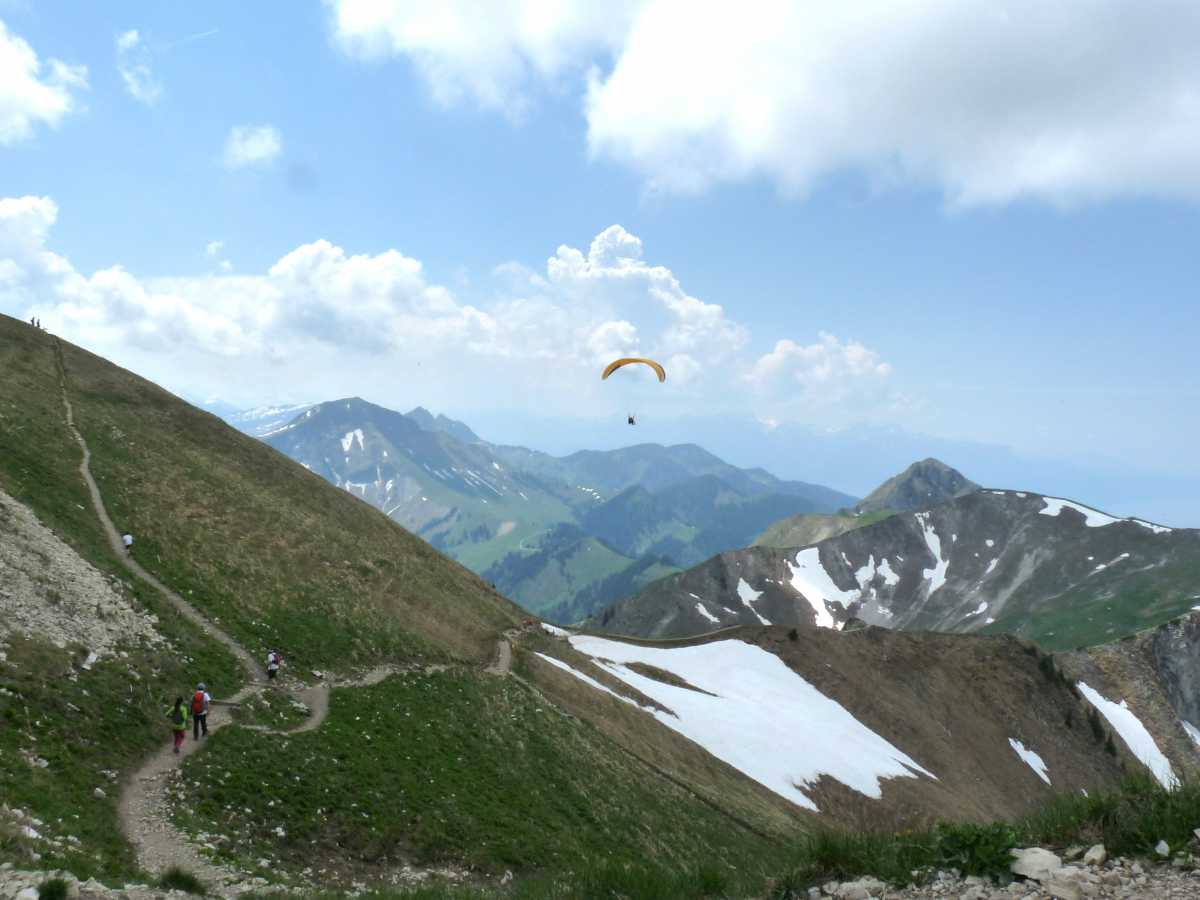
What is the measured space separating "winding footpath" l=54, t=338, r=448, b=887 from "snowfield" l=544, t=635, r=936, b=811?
25.4 metres

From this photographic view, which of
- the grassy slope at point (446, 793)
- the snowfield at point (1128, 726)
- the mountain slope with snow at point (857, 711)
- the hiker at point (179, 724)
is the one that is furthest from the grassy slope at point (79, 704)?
the snowfield at point (1128, 726)

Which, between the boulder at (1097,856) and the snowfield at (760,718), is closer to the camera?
the boulder at (1097,856)

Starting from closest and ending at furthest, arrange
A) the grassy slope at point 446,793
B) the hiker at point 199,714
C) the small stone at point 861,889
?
the small stone at point 861,889, the grassy slope at point 446,793, the hiker at point 199,714

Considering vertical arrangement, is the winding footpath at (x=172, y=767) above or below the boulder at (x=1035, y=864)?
below

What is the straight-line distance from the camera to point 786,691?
75.6 meters

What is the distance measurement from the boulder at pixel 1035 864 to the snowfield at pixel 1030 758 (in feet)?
308

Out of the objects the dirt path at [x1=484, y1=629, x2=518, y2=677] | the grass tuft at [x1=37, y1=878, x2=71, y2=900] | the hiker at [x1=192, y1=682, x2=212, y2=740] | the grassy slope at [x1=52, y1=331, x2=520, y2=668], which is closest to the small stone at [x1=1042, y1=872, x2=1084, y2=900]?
the grass tuft at [x1=37, y1=878, x2=71, y2=900]

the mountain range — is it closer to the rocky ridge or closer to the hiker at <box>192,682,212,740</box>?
the rocky ridge

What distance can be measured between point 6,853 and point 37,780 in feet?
23.8

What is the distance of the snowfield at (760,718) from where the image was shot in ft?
176

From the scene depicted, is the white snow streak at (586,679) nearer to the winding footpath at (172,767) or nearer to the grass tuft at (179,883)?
the winding footpath at (172,767)

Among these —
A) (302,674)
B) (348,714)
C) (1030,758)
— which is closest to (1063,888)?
(348,714)

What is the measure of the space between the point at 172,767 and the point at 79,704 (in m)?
3.50

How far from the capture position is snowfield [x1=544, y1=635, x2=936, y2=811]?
53547mm
